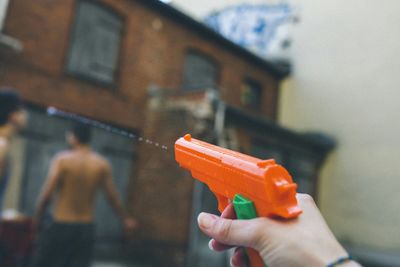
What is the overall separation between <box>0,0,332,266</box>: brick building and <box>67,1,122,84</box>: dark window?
0.07 ft

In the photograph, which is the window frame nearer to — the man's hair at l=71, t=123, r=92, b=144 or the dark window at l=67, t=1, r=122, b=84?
the dark window at l=67, t=1, r=122, b=84

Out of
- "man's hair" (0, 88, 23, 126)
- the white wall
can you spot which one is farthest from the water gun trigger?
the white wall

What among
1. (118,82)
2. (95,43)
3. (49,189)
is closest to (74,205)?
(49,189)

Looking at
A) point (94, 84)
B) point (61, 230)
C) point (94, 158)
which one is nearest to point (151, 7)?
point (94, 84)

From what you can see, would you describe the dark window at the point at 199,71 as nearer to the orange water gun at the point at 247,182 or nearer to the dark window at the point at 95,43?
the dark window at the point at 95,43

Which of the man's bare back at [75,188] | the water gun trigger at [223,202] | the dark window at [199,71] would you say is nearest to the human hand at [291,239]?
the water gun trigger at [223,202]

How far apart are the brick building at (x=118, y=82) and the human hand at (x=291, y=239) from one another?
17.6 ft

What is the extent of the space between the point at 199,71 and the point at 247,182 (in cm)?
936

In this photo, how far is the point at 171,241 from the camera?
771 cm

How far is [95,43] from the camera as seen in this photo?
811 centimetres

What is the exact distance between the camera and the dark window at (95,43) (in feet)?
25.3

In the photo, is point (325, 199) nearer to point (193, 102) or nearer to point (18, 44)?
point (193, 102)

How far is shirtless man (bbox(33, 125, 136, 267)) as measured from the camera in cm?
339

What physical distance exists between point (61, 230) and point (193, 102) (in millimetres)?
4464
